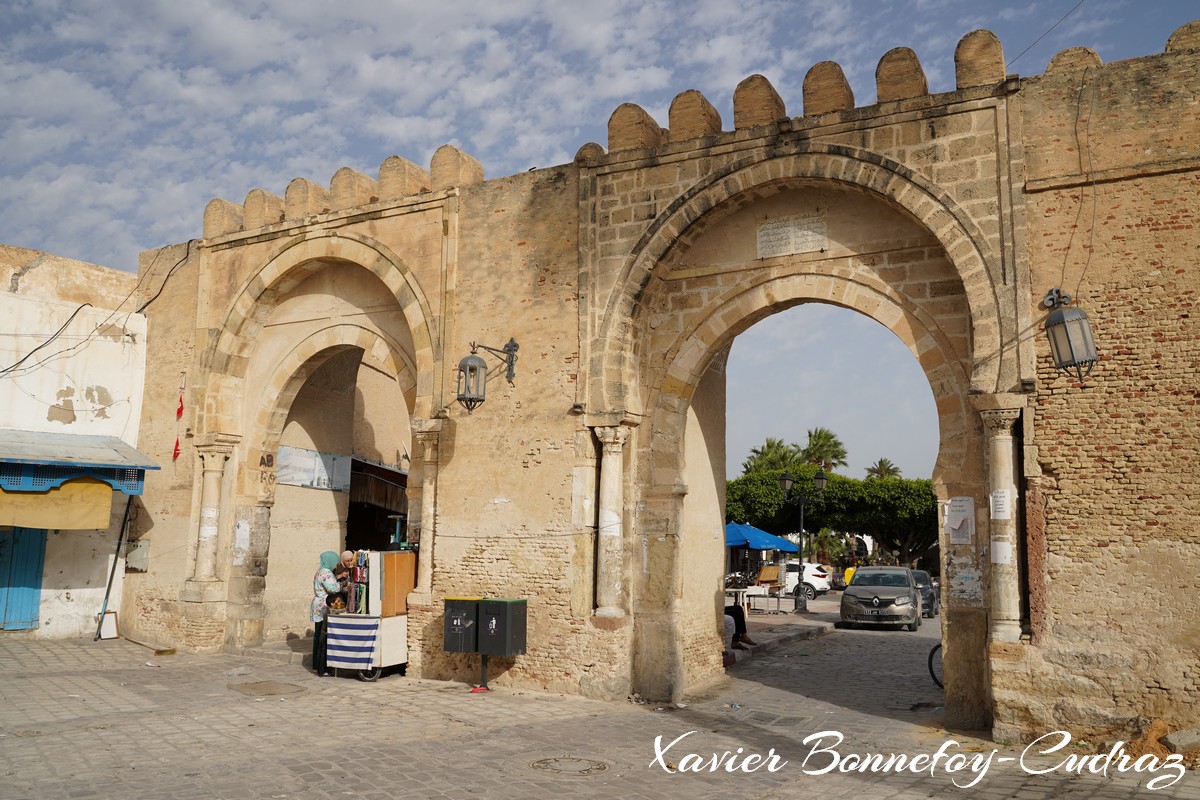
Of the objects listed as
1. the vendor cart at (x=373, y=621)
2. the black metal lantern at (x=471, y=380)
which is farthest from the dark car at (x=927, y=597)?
the black metal lantern at (x=471, y=380)

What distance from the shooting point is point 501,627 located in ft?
31.1

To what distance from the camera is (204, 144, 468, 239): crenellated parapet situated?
37.2ft

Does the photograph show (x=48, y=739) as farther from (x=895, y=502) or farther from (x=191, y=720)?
(x=895, y=502)

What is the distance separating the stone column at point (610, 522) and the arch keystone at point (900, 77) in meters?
4.19

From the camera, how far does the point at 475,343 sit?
34.4 ft

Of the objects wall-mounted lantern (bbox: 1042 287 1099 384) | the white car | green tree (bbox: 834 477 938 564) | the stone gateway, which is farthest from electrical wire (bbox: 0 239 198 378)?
green tree (bbox: 834 477 938 564)

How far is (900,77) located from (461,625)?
6991mm

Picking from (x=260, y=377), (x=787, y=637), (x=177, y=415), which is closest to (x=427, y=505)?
(x=260, y=377)

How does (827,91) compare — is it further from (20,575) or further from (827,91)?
(20,575)

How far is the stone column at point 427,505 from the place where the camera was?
10586mm

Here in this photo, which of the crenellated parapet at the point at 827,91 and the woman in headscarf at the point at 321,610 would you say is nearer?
the crenellated parapet at the point at 827,91

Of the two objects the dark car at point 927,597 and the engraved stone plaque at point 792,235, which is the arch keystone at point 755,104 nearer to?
the engraved stone plaque at point 792,235

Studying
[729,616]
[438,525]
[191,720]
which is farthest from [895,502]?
[191,720]

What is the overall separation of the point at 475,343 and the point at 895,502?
31.4 meters
